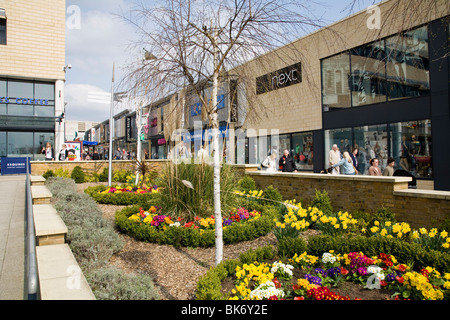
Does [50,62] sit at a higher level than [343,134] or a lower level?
higher

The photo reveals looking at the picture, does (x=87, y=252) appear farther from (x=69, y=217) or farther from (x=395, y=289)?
(x=395, y=289)

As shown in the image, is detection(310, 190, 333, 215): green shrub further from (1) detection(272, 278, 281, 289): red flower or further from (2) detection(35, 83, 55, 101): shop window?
(2) detection(35, 83, 55, 101): shop window

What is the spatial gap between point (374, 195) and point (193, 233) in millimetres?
3803

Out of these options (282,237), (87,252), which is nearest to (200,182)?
(282,237)

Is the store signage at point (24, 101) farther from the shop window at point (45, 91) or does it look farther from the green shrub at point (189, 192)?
the green shrub at point (189, 192)

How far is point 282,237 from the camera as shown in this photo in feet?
14.6

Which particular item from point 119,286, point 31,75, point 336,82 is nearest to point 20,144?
point 31,75

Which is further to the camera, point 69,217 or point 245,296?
point 69,217

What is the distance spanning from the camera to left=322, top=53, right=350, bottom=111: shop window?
13859 mm

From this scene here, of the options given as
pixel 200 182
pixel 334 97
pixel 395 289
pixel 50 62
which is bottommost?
pixel 395 289

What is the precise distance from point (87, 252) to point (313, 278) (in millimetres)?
2822

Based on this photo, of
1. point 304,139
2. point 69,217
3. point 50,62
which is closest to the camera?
point 69,217

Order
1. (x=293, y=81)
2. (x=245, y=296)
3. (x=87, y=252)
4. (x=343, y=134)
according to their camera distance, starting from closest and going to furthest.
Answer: (x=245, y=296) < (x=87, y=252) < (x=343, y=134) < (x=293, y=81)

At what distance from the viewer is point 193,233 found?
4836 millimetres
